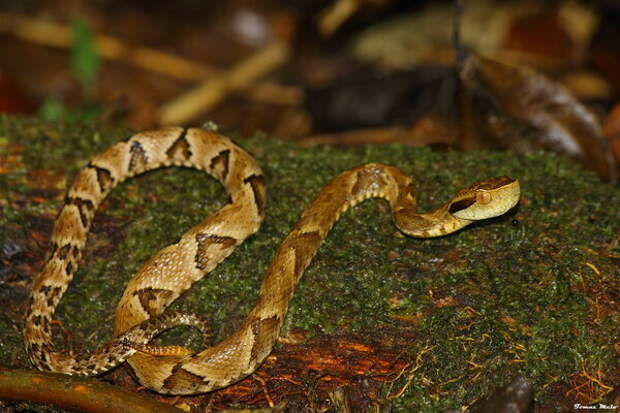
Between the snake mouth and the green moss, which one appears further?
the snake mouth

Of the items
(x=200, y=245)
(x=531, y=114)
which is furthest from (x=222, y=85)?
(x=200, y=245)

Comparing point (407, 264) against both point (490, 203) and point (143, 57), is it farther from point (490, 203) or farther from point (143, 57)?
point (143, 57)

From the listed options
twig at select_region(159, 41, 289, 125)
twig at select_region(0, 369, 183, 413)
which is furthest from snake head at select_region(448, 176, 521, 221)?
twig at select_region(159, 41, 289, 125)

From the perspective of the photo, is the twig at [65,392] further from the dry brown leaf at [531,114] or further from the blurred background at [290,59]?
the dry brown leaf at [531,114]

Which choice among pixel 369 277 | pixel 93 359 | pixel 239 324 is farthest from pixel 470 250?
pixel 93 359

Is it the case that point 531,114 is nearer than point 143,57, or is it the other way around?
point 531,114

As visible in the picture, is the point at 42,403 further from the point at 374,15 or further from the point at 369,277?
the point at 374,15

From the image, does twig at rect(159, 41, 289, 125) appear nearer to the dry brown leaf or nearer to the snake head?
the dry brown leaf
